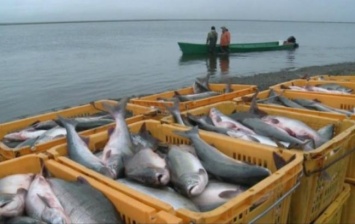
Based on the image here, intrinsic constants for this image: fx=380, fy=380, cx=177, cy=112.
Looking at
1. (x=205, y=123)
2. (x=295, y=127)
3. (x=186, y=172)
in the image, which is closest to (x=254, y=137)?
(x=295, y=127)

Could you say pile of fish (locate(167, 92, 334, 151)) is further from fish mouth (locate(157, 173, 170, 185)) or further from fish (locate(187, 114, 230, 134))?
fish mouth (locate(157, 173, 170, 185))

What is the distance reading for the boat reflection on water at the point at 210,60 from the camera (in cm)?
2533

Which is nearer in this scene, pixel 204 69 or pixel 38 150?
pixel 38 150

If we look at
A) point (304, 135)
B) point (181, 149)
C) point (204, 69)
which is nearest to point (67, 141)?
point (181, 149)

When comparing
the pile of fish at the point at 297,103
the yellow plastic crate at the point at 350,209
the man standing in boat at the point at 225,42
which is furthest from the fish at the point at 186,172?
the man standing in boat at the point at 225,42

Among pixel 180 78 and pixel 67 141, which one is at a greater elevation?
pixel 67 141

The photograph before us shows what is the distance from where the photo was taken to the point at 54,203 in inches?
104

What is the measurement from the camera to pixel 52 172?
3143 millimetres

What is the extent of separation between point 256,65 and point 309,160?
80.8ft

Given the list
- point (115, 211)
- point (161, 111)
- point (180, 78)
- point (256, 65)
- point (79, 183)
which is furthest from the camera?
point (256, 65)

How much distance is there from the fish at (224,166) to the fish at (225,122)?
0.95m

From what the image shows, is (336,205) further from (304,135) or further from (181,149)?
(181,149)

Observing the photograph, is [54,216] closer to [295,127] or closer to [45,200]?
[45,200]

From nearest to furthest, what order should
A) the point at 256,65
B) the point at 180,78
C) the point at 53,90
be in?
1. the point at 53,90
2. the point at 180,78
3. the point at 256,65
